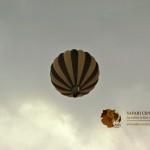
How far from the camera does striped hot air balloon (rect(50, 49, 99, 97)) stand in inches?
1399

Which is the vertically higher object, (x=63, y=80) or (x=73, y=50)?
(x=73, y=50)

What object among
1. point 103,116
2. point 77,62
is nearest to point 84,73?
point 77,62

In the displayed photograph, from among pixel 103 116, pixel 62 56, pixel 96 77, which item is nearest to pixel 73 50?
pixel 62 56

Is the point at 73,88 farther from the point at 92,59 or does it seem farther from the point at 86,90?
the point at 92,59

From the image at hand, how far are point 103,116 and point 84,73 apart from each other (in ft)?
28.9

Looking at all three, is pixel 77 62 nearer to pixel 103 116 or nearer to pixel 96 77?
pixel 96 77

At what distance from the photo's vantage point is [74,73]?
35.9 metres

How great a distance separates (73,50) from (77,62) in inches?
67.2

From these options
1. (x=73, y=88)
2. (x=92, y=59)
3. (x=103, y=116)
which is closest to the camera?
(x=73, y=88)

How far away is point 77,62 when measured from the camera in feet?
120

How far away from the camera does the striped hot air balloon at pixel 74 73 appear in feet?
117

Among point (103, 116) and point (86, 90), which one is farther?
point (103, 116)

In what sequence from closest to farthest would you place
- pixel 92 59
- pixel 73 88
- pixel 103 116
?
pixel 73 88 → pixel 92 59 → pixel 103 116

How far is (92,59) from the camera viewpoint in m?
37.4
